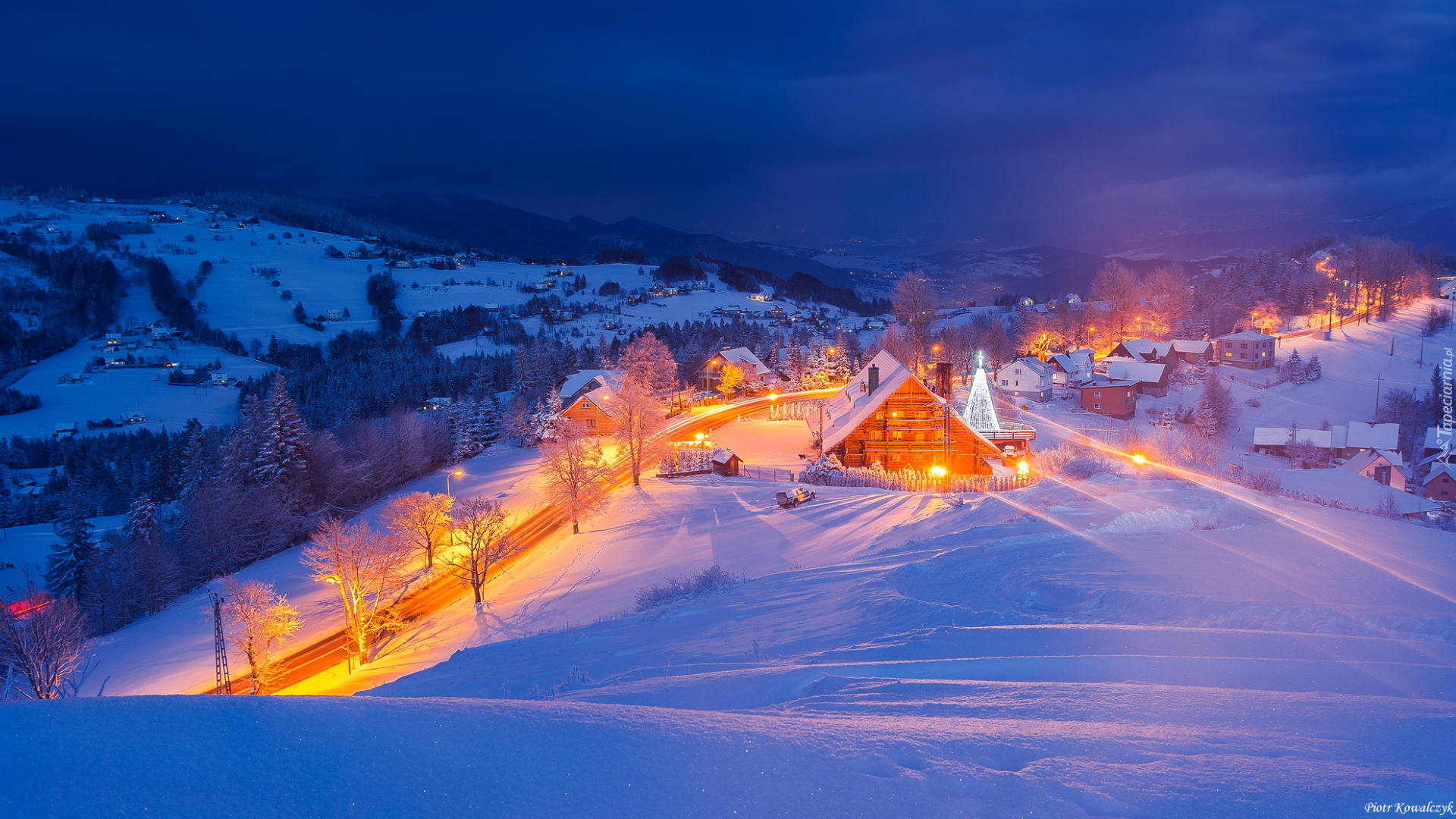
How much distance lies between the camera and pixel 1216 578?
10008 mm

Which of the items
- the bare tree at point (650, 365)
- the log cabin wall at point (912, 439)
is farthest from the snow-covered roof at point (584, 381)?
the log cabin wall at point (912, 439)

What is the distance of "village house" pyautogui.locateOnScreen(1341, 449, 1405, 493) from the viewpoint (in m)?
36.8

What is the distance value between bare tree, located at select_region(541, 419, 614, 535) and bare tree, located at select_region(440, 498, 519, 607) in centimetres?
377

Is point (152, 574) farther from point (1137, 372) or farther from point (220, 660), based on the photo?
point (1137, 372)

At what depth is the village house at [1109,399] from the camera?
51469 millimetres

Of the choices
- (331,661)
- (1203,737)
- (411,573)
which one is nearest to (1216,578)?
(1203,737)

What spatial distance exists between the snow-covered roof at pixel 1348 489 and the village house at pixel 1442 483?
26.3ft

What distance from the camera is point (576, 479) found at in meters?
30.5

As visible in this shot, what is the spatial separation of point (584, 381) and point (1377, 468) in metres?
53.0

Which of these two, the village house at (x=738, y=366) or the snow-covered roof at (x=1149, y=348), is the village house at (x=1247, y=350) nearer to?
the snow-covered roof at (x=1149, y=348)

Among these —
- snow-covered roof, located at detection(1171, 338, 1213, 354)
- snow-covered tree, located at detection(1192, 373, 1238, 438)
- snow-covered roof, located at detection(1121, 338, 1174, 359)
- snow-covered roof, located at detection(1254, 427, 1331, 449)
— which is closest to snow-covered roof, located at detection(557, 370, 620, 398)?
snow-covered tree, located at detection(1192, 373, 1238, 438)

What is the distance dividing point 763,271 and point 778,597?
165 meters

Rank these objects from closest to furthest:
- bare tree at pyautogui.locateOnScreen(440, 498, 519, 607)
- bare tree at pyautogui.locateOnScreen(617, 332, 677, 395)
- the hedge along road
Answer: the hedge along road < bare tree at pyautogui.locateOnScreen(440, 498, 519, 607) < bare tree at pyautogui.locateOnScreen(617, 332, 677, 395)

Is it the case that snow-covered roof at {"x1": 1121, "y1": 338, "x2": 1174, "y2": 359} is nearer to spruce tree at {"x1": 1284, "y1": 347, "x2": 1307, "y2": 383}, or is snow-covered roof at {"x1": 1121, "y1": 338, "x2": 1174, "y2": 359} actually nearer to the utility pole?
spruce tree at {"x1": 1284, "y1": 347, "x2": 1307, "y2": 383}
